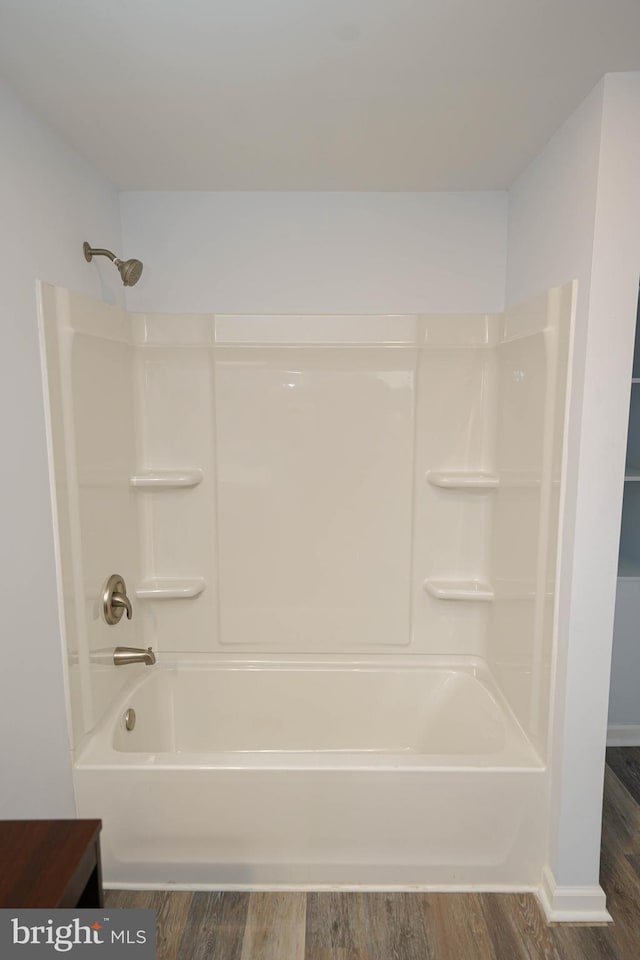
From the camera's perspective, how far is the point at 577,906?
1885 millimetres

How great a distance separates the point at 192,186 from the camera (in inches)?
93.2

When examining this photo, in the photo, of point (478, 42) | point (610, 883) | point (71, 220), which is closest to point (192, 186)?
point (71, 220)

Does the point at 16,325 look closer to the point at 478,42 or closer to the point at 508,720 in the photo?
the point at 478,42

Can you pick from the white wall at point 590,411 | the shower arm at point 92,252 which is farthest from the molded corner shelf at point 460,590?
the shower arm at point 92,252

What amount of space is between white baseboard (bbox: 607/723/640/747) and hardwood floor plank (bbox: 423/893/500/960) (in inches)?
47.3

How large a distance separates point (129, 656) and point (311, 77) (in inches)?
75.2

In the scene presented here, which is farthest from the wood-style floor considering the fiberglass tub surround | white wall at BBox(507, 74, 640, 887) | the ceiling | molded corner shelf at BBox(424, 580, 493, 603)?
the ceiling

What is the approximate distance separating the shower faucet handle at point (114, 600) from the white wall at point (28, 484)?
12.5 inches

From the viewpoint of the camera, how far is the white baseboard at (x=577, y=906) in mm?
1875

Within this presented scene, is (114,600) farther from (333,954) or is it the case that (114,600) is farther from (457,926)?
(457,926)

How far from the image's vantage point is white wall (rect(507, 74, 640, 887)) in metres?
1.62

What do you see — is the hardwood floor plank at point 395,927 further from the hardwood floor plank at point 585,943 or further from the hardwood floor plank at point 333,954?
the hardwood floor plank at point 585,943

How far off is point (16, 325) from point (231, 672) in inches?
63.6

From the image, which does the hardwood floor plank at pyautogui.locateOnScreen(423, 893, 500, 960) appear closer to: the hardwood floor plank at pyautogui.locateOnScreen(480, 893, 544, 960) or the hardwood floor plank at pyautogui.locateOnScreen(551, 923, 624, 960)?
the hardwood floor plank at pyautogui.locateOnScreen(480, 893, 544, 960)
